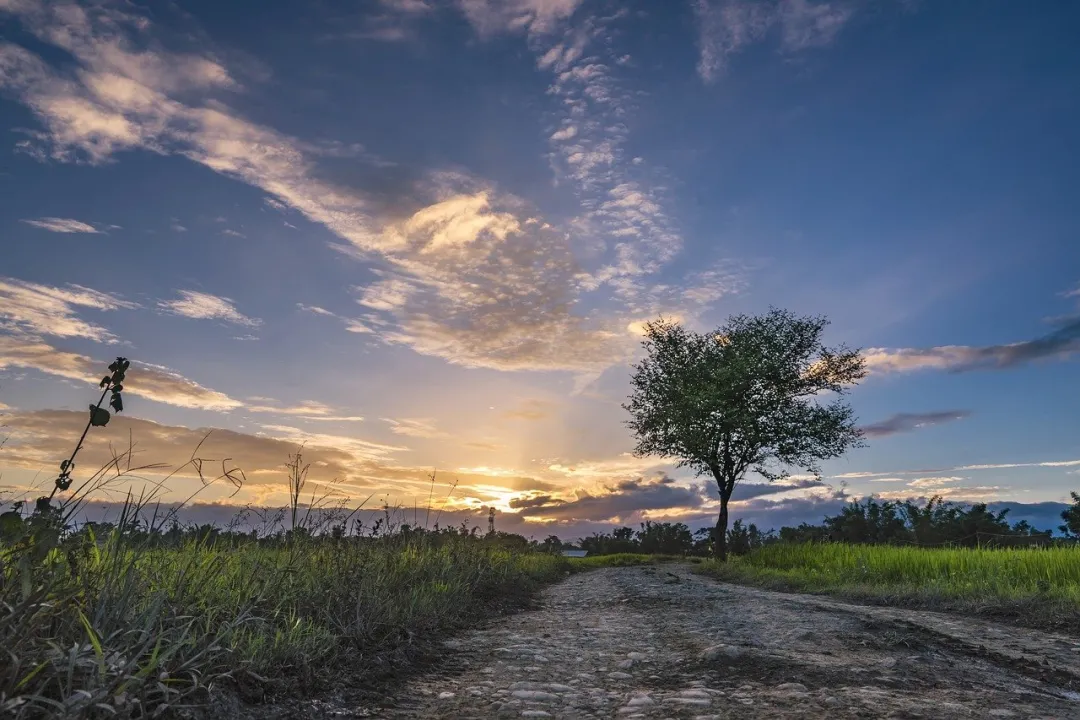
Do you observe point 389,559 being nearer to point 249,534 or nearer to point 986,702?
point 249,534

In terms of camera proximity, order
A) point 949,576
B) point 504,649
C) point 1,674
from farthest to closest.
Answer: point 949,576
point 504,649
point 1,674

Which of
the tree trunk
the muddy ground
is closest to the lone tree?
the tree trunk

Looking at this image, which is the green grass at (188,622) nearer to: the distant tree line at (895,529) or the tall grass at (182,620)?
the tall grass at (182,620)

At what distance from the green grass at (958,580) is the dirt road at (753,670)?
5.50 ft

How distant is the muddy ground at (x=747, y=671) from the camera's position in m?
4.80

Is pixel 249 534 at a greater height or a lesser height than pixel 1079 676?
greater

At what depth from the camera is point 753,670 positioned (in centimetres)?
601

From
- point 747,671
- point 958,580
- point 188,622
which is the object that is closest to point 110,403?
point 188,622

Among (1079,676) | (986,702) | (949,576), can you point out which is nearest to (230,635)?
(986,702)

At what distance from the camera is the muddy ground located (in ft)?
15.8

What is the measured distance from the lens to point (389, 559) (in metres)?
9.64

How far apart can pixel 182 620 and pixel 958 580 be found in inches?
575

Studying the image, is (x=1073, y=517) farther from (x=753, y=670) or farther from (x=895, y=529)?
(x=753, y=670)

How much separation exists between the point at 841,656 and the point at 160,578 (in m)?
6.17
